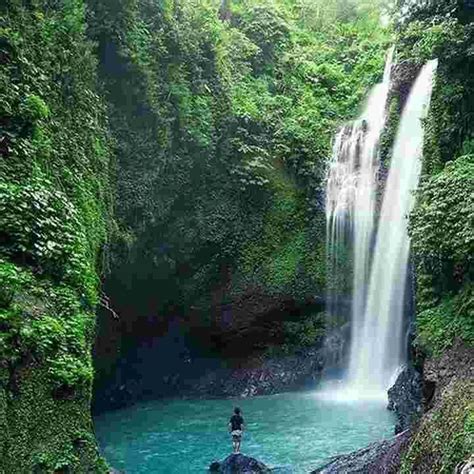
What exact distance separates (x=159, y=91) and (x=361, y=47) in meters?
13.4

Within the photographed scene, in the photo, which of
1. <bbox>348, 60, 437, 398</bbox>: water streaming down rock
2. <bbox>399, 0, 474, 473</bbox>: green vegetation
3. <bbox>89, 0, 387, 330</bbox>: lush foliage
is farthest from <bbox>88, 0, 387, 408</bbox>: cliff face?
<bbox>399, 0, 474, 473</bbox>: green vegetation

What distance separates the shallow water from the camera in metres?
11.8

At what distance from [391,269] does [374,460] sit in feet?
29.8

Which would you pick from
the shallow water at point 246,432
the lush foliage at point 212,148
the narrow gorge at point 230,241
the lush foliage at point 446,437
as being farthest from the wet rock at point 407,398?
the lush foliage at point 212,148

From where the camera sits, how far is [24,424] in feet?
21.4

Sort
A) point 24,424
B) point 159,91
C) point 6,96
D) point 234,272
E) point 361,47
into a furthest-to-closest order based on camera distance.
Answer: point 361,47
point 234,272
point 159,91
point 6,96
point 24,424

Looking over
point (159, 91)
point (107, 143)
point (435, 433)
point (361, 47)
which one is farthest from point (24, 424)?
point (361, 47)

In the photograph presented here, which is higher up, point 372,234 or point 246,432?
point 372,234

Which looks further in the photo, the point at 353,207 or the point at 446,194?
the point at 353,207

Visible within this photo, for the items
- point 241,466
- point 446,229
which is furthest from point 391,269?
point 241,466

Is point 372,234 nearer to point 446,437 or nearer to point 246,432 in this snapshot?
Answer: point 246,432

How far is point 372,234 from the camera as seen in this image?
18.7m

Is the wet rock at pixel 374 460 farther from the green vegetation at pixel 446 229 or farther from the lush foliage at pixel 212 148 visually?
the lush foliage at pixel 212 148

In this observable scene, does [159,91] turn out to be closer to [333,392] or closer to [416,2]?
[416,2]
